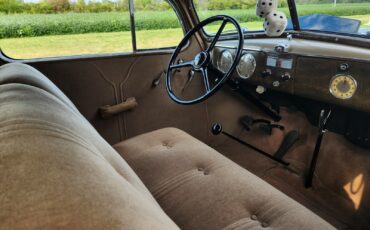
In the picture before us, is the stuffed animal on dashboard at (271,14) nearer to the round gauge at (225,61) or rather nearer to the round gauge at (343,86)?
the round gauge at (225,61)

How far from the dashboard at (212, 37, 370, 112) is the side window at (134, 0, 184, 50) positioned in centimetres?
43

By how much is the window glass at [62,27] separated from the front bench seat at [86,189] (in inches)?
32.5

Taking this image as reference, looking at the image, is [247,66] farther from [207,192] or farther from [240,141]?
[207,192]

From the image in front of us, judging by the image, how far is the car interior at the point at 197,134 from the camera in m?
0.45

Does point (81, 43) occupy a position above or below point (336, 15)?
below

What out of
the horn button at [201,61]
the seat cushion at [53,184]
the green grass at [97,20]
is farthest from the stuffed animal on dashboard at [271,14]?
the seat cushion at [53,184]

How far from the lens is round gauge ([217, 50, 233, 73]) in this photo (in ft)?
6.38

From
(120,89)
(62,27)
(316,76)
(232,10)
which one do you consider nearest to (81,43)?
(62,27)

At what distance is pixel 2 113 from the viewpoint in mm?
554

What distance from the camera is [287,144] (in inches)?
80.6

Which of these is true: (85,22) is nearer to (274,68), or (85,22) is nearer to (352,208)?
(274,68)

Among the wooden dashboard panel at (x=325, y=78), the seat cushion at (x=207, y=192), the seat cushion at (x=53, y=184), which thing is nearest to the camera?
the seat cushion at (x=53, y=184)

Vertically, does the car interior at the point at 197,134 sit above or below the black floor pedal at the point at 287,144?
above

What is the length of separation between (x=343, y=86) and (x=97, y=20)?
60.0 inches
